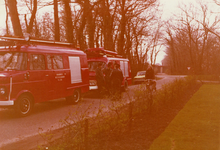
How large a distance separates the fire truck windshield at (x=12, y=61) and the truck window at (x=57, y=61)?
5.96 ft

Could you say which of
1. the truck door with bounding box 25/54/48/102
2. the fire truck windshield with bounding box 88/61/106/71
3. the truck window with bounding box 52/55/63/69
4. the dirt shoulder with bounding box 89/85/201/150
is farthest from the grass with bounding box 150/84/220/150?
the fire truck windshield with bounding box 88/61/106/71

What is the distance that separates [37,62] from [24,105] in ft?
5.64

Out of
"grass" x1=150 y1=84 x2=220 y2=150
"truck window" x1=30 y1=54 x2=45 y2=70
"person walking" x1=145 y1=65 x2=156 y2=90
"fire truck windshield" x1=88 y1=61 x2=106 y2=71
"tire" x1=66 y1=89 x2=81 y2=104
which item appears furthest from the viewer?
"fire truck windshield" x1=88 y1=61 x2=106 y2=71

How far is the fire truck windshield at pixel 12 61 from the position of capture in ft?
31.5

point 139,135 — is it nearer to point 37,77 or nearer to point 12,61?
point 37,77

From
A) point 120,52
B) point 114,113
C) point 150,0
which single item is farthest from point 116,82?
point 120,52

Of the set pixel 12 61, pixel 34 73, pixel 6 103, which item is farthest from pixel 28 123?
pixel 12 61

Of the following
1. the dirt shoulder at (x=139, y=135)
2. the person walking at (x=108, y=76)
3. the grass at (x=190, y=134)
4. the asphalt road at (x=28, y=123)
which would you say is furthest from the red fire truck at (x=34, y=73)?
the grass at (x=190, y=134)

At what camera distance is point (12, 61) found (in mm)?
9664

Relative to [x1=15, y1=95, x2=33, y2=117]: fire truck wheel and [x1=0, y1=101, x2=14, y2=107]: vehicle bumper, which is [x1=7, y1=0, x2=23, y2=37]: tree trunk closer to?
[x1=15, y1=95, x2=33, y2=117]: fire truck wheel

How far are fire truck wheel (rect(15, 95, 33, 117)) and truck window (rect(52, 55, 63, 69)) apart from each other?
1.98 meters

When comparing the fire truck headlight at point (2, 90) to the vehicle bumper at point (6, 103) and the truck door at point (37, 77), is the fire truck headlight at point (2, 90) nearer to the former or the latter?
the vehicle bumper at point (6, 103)

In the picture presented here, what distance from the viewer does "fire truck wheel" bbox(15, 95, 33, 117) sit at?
9.57 metres

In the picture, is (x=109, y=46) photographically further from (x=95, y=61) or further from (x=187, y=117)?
(x=187, y=117)
